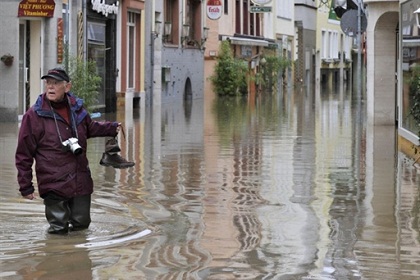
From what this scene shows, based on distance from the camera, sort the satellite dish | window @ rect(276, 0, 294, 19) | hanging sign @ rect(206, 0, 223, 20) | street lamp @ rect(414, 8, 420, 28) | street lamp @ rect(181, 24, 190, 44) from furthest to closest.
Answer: window @ rect(276, 0, 294, 19) < hanging sign @ rect(206, 0, 223, 20) < street lamp @ rect(181, 24, 190, 44) < the satellite dish < street lamp @ rect(414, 8, 420, 28)

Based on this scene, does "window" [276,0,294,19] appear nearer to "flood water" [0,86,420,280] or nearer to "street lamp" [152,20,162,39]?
"street lamp" [152,20,162,39]

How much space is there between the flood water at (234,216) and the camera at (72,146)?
0.71 m

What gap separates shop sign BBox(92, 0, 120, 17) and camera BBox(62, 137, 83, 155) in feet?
79.9

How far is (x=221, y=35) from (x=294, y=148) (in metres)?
34.3

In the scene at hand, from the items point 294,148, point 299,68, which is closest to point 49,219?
point 294,148

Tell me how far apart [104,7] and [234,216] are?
24.2 meters

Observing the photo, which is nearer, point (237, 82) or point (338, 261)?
point (338, 261)

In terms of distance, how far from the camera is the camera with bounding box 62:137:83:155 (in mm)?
9852

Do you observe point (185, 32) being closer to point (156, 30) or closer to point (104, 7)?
point (156, 30)

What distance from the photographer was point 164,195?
1332 centimetres

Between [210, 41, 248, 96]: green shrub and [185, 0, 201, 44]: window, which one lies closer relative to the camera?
[185, 0, 201, 44]: window

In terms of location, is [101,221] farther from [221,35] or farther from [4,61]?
[221,35]

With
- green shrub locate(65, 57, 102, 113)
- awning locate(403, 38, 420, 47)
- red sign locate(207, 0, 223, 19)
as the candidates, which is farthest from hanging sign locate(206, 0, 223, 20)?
awning locate(403, 38, 420, 47)

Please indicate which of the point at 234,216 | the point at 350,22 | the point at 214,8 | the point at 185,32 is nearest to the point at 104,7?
the point at 350,22
